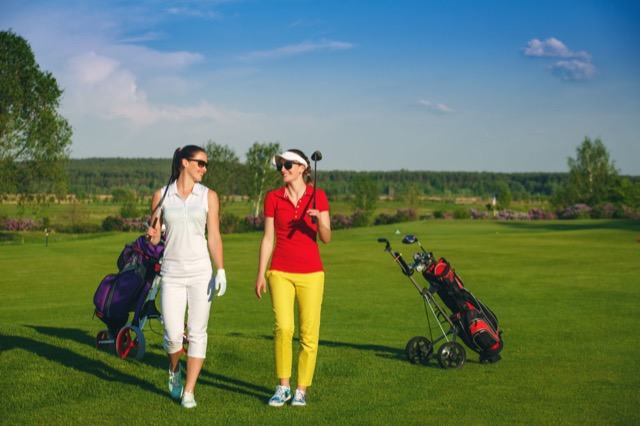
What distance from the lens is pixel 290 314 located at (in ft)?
25.6

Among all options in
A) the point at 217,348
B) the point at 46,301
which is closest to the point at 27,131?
the point at 46,301

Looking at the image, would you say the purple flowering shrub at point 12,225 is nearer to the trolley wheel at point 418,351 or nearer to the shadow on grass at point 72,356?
the shadow on grass at point 72,356

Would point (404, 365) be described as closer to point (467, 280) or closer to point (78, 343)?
point (78, 343)

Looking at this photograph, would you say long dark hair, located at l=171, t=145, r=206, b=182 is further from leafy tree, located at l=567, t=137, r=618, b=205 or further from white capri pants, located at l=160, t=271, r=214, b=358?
leafy tree, located at l=567, t=137, r=618, b=205

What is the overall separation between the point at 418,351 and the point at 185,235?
4314mm

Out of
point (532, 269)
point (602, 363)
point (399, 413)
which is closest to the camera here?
point (399, 413)

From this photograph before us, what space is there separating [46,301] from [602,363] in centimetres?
1528

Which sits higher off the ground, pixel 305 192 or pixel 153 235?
pixel 305 192

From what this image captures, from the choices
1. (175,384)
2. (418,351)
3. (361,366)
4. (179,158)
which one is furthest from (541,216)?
(179,158)

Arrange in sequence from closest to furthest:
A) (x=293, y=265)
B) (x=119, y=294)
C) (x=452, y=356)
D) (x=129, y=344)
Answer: (x=293, y=265), (x=129, y=344), (x=119, y=294), (x=452, y=356)

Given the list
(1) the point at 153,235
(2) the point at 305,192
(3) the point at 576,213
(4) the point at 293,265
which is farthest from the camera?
(3) the point at 576,213

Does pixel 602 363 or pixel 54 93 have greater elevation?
pixel 54 93

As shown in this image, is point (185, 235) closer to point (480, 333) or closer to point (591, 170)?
point (480, 333)

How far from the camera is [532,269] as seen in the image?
89.6ft
